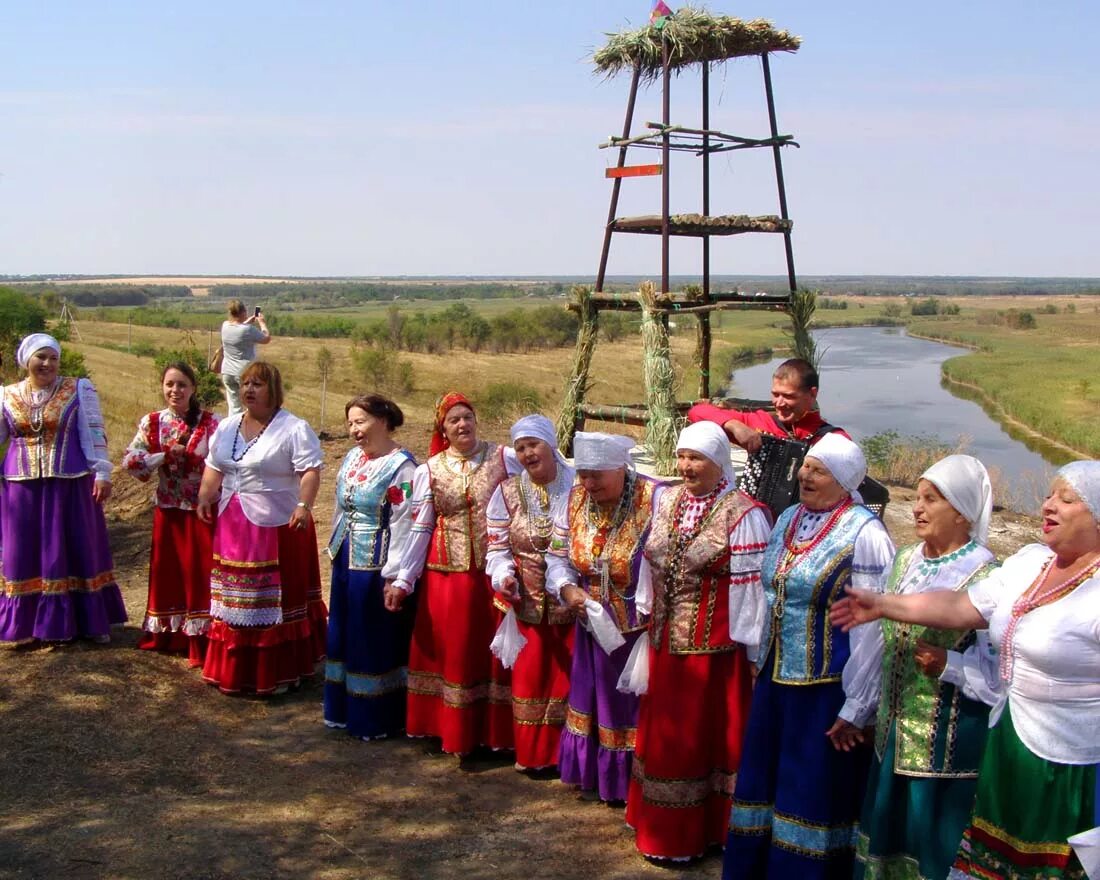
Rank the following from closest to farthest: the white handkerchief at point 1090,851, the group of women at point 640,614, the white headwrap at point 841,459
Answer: the white handkerchief at point 1090,851 < the group of women at point 640,614 < the white headwrap at point 841,459

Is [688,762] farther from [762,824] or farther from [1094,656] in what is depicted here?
[1094,656]

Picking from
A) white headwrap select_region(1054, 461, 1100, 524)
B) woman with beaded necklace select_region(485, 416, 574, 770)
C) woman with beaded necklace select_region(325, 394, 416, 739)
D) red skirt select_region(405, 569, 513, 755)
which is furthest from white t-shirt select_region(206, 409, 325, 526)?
white headwrap select_region(1054, 461, 1100, 524)

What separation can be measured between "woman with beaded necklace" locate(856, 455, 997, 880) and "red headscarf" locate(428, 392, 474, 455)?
2269mm

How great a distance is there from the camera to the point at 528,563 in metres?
4.62

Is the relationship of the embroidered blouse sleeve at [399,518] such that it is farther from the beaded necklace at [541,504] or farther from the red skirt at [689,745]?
the red skirt at [689,745]

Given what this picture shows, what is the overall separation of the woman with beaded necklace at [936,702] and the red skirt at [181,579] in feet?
13.0

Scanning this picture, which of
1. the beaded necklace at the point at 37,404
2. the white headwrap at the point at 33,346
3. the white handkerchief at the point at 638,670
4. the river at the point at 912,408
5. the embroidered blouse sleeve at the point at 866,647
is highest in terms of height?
the white headwrap at the point at 33,346

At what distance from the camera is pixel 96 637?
620 cm

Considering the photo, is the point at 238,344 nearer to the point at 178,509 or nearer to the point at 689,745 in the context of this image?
the point at 178,509

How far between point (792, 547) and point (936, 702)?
24.7 inches

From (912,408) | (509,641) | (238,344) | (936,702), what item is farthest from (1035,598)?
(912,408)

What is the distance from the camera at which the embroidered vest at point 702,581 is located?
3859mm

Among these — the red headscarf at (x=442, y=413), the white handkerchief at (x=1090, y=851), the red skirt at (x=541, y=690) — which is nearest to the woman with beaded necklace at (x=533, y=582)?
the red skirt at (x=541, y=690)

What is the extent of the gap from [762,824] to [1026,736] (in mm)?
1019
